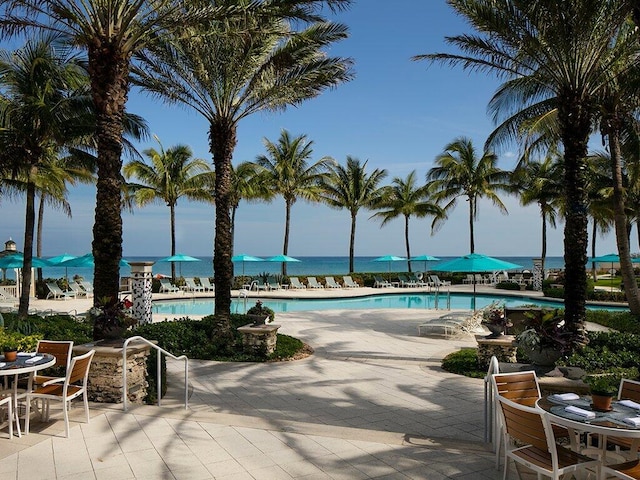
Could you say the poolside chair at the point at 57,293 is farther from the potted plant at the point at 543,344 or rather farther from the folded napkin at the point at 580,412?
the folded napkin at the point at 580,412

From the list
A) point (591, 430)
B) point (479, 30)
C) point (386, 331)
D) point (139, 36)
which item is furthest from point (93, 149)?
point (591, 430)

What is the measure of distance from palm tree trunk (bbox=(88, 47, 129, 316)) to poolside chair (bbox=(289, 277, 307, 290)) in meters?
23.5

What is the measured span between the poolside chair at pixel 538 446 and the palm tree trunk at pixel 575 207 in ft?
15.7

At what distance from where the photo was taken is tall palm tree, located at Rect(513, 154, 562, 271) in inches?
1111

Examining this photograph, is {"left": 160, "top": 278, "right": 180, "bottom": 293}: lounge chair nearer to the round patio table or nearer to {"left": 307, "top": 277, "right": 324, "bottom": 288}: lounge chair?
{"left": 307, "top": 277, "right": 324, "bottom": 288}: lounge chair

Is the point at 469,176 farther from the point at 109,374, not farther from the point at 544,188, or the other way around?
the point at 109,374

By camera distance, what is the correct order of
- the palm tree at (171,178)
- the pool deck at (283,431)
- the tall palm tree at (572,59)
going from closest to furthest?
the pool deck at (283,431) < the tall palm tree at (572,59) < the palm tree at (171,178)

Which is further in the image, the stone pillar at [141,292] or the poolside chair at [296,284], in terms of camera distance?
the poolside chair at [296,284]

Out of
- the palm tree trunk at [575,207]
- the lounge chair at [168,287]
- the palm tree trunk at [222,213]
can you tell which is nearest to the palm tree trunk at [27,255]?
the palm tree trunk at [222,213]

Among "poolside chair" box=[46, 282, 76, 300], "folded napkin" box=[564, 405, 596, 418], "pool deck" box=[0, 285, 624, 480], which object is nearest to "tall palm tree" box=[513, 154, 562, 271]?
"pool deck" box=[0, 285, 624, 480]

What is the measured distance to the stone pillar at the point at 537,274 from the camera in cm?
2923

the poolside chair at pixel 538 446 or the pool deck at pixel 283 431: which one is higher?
the poolside chair at pixel 538 446

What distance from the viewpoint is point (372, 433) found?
5.48m

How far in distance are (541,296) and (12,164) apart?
2462 centimetres
